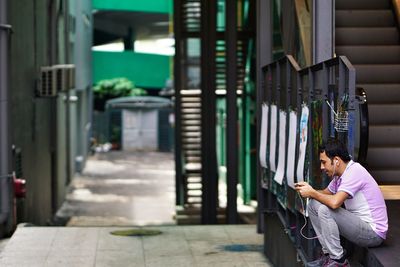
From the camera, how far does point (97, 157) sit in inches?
1738

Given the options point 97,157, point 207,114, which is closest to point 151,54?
point 97,157

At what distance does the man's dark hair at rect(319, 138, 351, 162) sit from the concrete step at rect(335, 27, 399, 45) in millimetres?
4519

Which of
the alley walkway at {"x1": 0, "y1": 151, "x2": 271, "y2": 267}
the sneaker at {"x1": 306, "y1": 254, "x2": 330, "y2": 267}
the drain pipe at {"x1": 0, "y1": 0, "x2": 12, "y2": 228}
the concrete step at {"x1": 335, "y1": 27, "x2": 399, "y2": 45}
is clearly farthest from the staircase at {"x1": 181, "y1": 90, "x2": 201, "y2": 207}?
the sneaker at {"x1": 306, "y1": 254, "x2": 330, "y2": 267}

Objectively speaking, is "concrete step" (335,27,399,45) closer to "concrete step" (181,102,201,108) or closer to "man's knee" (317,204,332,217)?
"man's knee" (317,204,332,217)

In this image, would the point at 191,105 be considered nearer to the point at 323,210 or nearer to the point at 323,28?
the point at 323,28

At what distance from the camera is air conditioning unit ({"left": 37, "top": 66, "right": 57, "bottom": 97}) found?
17734 mm

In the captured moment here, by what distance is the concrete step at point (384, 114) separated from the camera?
10.1 meters

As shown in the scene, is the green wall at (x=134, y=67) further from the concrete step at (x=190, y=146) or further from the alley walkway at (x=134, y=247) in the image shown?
the alley walkway at (x=134, y=247)

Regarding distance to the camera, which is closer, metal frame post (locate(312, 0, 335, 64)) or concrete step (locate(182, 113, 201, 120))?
metal frame post (locate(312, 0, 335, 64))

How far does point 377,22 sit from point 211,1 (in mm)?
6523

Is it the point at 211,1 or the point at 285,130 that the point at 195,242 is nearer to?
the point at 285,130

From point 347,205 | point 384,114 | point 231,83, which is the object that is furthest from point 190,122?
point 347,205

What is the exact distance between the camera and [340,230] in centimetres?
683

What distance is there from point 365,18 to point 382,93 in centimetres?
153
